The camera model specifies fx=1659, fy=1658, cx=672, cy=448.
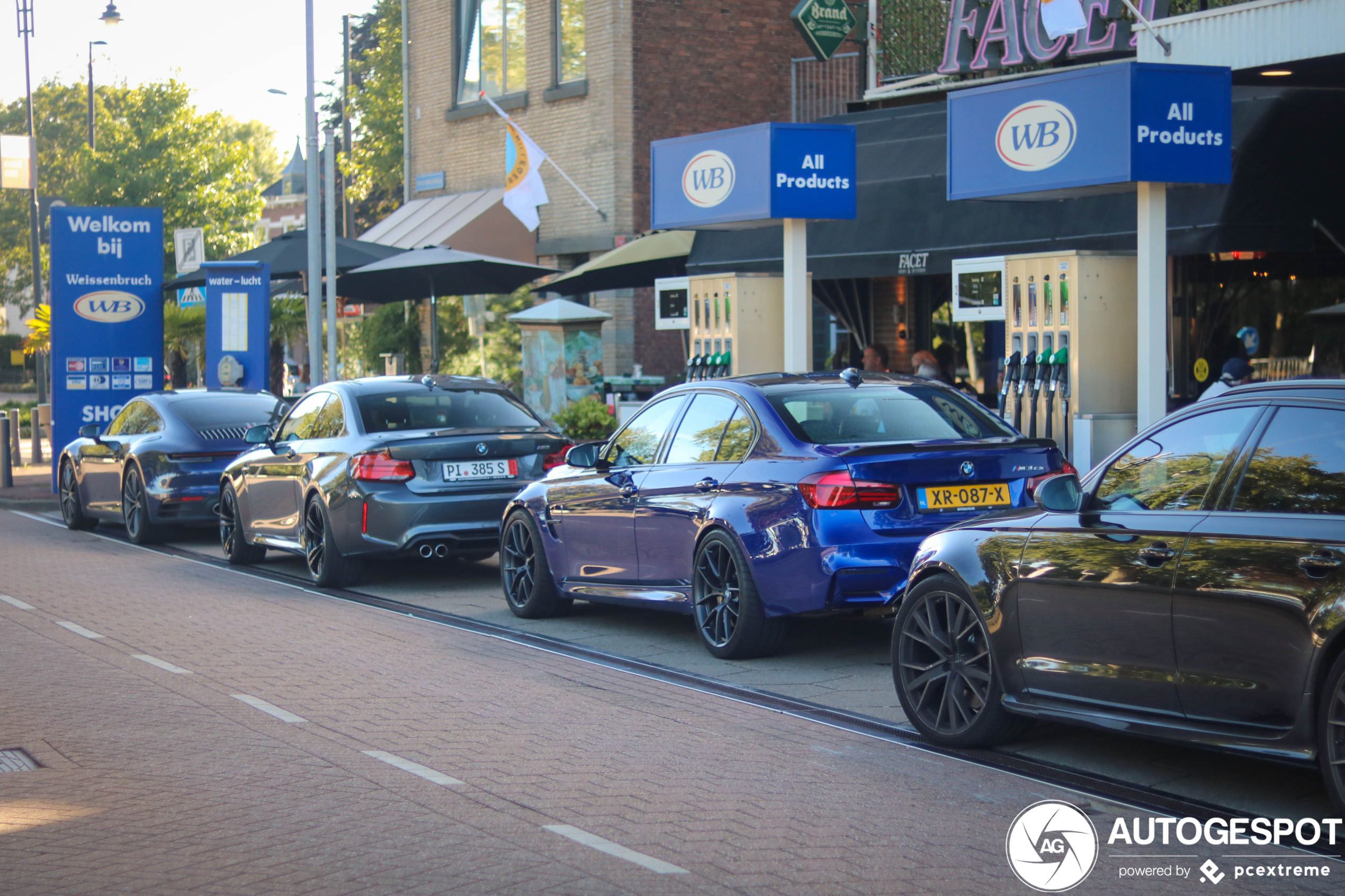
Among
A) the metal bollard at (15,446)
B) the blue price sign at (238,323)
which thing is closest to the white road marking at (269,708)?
the blue price sign at (238,323)

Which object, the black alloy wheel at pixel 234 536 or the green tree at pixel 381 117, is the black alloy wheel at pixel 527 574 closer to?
the black alloy wheel at pixel 234 536

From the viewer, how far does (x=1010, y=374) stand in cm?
1409

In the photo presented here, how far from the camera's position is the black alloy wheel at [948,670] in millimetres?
6598

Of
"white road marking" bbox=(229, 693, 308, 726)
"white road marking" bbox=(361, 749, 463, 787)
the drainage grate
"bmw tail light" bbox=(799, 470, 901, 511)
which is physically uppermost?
"bmw tail light" bbox=(799, 470, 901, 511)

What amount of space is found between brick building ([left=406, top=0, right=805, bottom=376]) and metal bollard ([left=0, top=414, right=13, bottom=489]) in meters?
8.95

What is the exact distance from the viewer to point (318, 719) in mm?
7465

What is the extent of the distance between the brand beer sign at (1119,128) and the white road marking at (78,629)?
25.4 ft

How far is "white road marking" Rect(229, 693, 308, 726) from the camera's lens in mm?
7484

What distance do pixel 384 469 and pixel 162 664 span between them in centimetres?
306

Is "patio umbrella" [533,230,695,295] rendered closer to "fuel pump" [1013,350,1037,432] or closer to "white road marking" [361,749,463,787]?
"fuel pump" [1013,350,1037,432]

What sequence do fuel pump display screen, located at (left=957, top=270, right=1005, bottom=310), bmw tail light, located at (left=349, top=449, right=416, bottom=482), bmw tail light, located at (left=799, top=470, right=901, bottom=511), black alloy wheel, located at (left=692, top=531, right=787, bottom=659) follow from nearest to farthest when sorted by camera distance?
bmw tail light, located at (left=799, top=470, right=901, bottom=511) → black alloy wheel, located at (left=692, top=531, right=787, bottom=659) → bmw tail light, located at (left=349, top=449, right=416, bottom=482) → fuel pump display screen, located at (left=957, top=270, right=1005, bottom=310)

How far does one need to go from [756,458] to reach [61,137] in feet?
237

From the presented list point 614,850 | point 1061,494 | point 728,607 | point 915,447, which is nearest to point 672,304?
point 728,607

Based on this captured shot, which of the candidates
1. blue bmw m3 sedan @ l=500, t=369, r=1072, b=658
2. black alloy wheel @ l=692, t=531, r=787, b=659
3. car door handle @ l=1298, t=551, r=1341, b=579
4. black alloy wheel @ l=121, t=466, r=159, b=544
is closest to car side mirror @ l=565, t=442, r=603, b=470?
blue bmw m3 sedan @ l=500, t=369, r=1072, b=658
